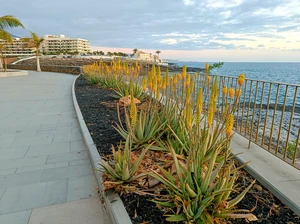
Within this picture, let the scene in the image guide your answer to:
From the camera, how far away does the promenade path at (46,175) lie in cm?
236

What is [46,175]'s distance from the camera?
3.17m

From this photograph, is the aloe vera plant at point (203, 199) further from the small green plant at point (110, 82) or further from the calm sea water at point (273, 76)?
the small green plant at point (110, 82)

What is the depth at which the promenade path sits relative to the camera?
236 cm

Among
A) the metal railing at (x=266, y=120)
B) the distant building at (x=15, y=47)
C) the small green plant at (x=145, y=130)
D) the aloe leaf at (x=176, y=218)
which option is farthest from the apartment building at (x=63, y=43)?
the aloe leaf at (x=176, y=218)

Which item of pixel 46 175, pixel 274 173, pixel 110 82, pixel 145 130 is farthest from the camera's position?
pixel 110 82

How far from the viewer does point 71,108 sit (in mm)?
7316

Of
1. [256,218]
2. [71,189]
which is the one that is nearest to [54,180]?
[71,189]

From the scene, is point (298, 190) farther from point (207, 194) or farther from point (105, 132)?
point (105, 132)

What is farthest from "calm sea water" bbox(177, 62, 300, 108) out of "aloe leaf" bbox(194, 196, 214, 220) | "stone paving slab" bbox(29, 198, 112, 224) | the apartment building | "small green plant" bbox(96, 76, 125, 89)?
the apartment building

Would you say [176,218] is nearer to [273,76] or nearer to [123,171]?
[123,171]

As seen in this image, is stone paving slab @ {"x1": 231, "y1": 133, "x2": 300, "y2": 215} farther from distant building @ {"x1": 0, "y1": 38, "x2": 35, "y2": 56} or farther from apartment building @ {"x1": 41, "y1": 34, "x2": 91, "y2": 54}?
apartment building @ {"x1": 41, "y1": 34, "x2": 91, "y2": 54}

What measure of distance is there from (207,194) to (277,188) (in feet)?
3.02

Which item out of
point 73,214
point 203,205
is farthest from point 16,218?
point 203,205

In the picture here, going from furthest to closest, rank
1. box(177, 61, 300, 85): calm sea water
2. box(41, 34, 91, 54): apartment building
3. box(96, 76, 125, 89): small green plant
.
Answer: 1. box(41, 34, 91, 54): apartment building
2. box(177, 61, 300, 85): calm sea water
3. box(96, 76, 125, 89): small green plant
